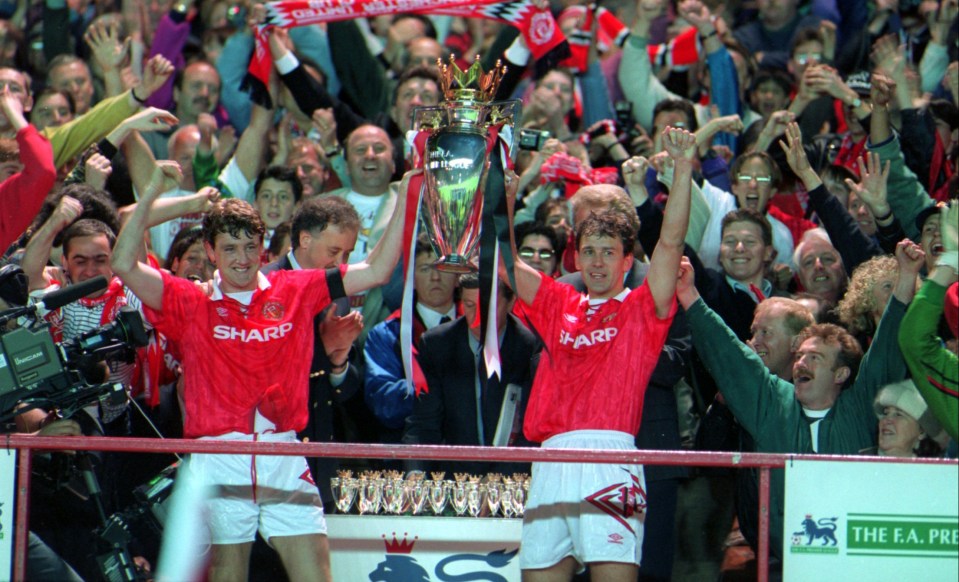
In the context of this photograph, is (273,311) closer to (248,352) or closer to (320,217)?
(248,352)

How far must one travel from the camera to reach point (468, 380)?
7.21 metres

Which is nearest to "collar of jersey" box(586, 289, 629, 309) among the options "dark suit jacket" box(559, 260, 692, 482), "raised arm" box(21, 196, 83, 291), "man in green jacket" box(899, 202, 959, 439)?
"dark suit jacket" box(559, 260, 692, 482)

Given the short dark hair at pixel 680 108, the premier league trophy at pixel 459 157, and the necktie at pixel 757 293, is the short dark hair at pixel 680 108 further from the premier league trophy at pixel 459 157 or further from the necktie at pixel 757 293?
the premier league trophy at pixel 459 157

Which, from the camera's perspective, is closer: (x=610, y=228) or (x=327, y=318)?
(x=610, y=228)

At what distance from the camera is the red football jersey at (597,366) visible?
632 centimetres

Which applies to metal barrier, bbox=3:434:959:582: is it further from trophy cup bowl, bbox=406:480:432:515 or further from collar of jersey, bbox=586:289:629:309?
collar of jersey, bbox=586:289:629:309

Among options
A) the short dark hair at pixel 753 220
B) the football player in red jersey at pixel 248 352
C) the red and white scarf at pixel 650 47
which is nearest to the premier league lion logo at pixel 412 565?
the football player in red jersey at pixel 248 352

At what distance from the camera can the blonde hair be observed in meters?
7.21

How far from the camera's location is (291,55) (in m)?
9.48

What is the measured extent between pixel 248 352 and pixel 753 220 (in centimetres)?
291

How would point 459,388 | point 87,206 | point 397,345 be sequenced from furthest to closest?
1. point 87,206
2. point 397,345
3. point 459,388

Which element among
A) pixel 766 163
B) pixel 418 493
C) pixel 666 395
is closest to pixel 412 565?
pixel 418 493

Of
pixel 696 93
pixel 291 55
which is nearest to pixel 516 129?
pixel 291 55

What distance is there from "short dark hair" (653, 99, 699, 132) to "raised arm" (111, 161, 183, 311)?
3.98 meters
